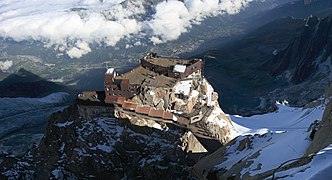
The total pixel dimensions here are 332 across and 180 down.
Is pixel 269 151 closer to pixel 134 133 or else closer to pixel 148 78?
pixel 134 133

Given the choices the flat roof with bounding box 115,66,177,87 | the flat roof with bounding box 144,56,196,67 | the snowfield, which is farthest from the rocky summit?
the snowfield

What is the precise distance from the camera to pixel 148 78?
119812 mm

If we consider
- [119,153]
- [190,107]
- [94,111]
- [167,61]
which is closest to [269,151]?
[190,107]

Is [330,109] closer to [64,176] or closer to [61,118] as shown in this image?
[64,176]

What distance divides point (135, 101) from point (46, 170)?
32127 mm

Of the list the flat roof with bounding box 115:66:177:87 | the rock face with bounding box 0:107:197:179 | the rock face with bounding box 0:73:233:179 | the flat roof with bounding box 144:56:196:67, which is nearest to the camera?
the rock face with bounding box 0:107:197:179

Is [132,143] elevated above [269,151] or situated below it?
below

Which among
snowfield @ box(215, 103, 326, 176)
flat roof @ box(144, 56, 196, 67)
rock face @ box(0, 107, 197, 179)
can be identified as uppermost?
flat roof @ box(144, 56, 196, 67)

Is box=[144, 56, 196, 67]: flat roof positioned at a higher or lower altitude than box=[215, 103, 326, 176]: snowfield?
higher

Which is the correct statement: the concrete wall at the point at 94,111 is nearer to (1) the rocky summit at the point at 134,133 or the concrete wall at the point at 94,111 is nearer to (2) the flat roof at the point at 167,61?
(1) the rocky summit at the point at 134,133

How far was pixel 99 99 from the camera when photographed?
11338 cm

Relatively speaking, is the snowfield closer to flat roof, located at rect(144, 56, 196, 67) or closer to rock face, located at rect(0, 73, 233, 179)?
rock face, located at rect(0, 73, 233, 179)

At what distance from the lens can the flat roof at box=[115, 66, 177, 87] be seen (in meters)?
116

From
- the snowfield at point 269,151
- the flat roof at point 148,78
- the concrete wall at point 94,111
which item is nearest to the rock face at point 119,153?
the concrete wall at point 94,111
